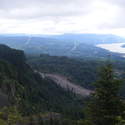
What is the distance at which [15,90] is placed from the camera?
69.6m

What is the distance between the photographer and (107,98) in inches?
478

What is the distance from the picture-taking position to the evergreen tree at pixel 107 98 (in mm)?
12031

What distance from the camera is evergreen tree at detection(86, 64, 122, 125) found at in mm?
12031

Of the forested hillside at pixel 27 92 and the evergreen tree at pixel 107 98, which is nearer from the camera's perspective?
the evergreen tree at pixel 107 98

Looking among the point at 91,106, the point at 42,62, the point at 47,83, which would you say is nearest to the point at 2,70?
the point at 47,83

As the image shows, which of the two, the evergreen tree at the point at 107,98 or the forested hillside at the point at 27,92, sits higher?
the evergreen tree at the point at 107,98

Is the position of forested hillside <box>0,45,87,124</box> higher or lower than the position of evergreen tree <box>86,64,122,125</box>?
lower

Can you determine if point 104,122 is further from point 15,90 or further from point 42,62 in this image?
point 42,62

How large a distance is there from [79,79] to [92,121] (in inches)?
5727

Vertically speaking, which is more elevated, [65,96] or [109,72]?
[109,72]

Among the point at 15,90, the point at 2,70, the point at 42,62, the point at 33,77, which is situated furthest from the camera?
the point at 42,62

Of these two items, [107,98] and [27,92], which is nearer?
[107,98]

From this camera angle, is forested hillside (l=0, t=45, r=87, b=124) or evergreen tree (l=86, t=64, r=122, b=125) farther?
forested hillside (l=0, t=45, r=87, b=124)

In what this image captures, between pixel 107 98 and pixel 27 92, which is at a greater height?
pixel 107 98
